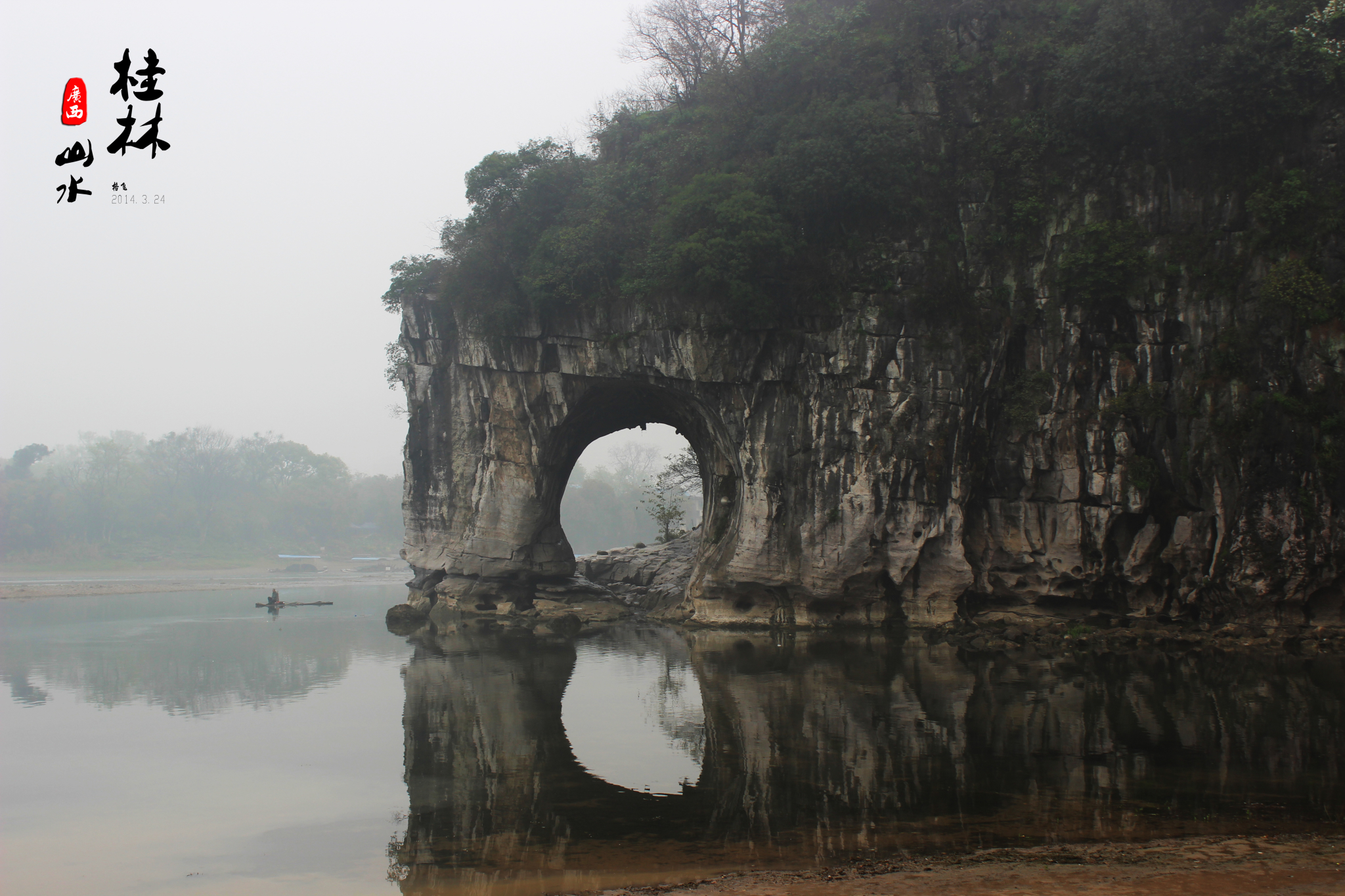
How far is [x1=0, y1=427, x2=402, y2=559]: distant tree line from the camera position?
57.5 m

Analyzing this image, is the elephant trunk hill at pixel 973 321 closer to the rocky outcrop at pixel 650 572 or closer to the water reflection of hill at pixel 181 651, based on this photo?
the rocky outcrop at pixel 650 572

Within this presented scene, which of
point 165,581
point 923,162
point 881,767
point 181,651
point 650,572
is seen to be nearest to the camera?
point 881,767

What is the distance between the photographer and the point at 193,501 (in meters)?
67.4

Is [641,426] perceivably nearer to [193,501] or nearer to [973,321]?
[973,321]

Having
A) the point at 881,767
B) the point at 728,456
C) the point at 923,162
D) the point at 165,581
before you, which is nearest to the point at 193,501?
the point at 165,581

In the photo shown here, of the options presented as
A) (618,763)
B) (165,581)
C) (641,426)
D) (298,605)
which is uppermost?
(641,426)

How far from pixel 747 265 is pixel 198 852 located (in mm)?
16665

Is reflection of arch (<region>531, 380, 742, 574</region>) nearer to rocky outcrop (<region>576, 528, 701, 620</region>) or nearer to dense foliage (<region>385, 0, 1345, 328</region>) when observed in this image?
rocky outcrop (<region>576, 528, 701, 620</region>)

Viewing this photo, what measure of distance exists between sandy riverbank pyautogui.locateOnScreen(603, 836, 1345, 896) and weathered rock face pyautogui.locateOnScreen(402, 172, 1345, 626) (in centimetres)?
1246

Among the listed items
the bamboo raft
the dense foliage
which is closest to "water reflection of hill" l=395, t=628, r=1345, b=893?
the dense foliage

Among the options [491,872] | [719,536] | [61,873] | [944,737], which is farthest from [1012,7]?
[61,873]

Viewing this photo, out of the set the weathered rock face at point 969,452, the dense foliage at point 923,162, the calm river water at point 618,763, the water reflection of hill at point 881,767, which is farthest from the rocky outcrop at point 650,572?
Answer: the water reflection of hill at point 881,767

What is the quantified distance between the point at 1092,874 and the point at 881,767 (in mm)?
3568

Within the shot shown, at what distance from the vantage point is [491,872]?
783 centimetres
